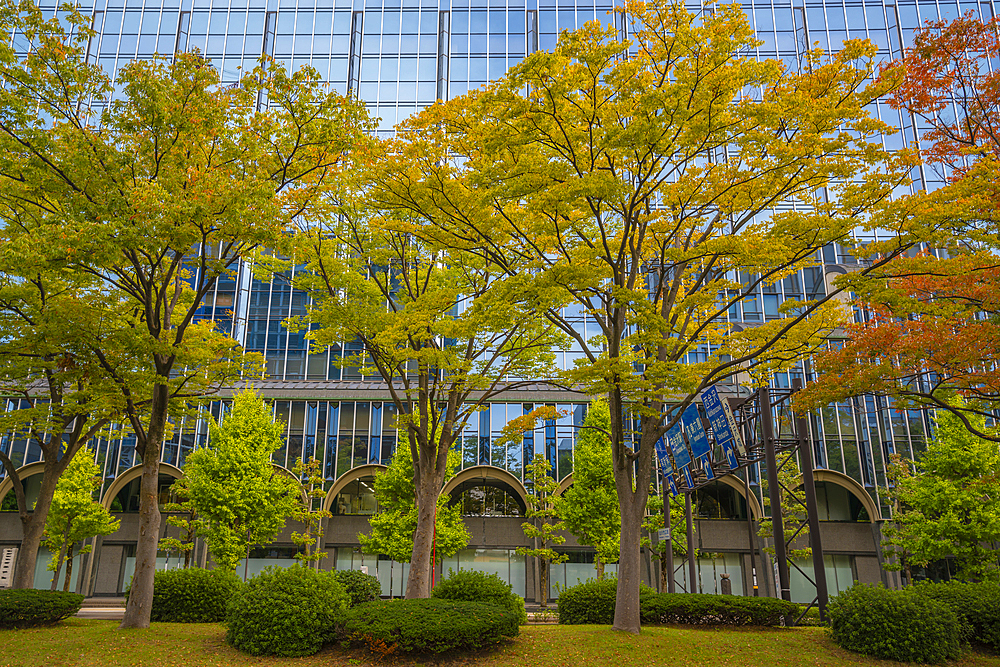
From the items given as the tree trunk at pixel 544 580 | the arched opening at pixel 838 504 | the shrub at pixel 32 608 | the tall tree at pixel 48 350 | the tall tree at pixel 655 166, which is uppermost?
the tall tree at pixel 655 166

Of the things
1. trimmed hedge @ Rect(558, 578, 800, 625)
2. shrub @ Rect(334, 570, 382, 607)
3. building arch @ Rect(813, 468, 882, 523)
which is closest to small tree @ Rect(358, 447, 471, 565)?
shrub @ Rect(334, 570, 382, 607)

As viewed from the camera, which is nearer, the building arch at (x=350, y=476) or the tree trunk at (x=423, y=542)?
the tree trunk at (x=423, y=542)

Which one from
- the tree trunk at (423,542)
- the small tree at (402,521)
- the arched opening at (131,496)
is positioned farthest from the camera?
the arched opening at (131,496)

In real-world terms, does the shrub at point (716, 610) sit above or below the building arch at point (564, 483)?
below

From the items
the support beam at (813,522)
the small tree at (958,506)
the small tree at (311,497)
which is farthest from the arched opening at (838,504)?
the small tree at (311,497)

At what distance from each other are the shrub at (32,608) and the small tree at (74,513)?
59.9ft

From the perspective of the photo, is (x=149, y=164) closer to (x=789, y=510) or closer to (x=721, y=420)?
(x=721, y=420)

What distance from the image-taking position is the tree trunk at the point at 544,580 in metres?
32.2

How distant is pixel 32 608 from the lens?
14.6 meters

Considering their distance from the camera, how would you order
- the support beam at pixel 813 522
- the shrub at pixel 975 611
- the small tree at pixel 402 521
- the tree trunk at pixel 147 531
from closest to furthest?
1. the shrub at pixel 975 611
2. the tree trunk at pixel 147 531
3. the support beam at pixel 813 522
4. the small tree at pixel 402 521

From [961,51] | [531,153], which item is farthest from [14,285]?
[961,51]

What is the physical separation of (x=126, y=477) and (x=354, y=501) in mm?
12495

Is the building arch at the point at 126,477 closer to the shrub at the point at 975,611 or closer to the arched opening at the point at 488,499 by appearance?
the arched opening at the point at 488,499

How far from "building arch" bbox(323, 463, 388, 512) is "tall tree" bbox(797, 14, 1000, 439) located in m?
26.5
